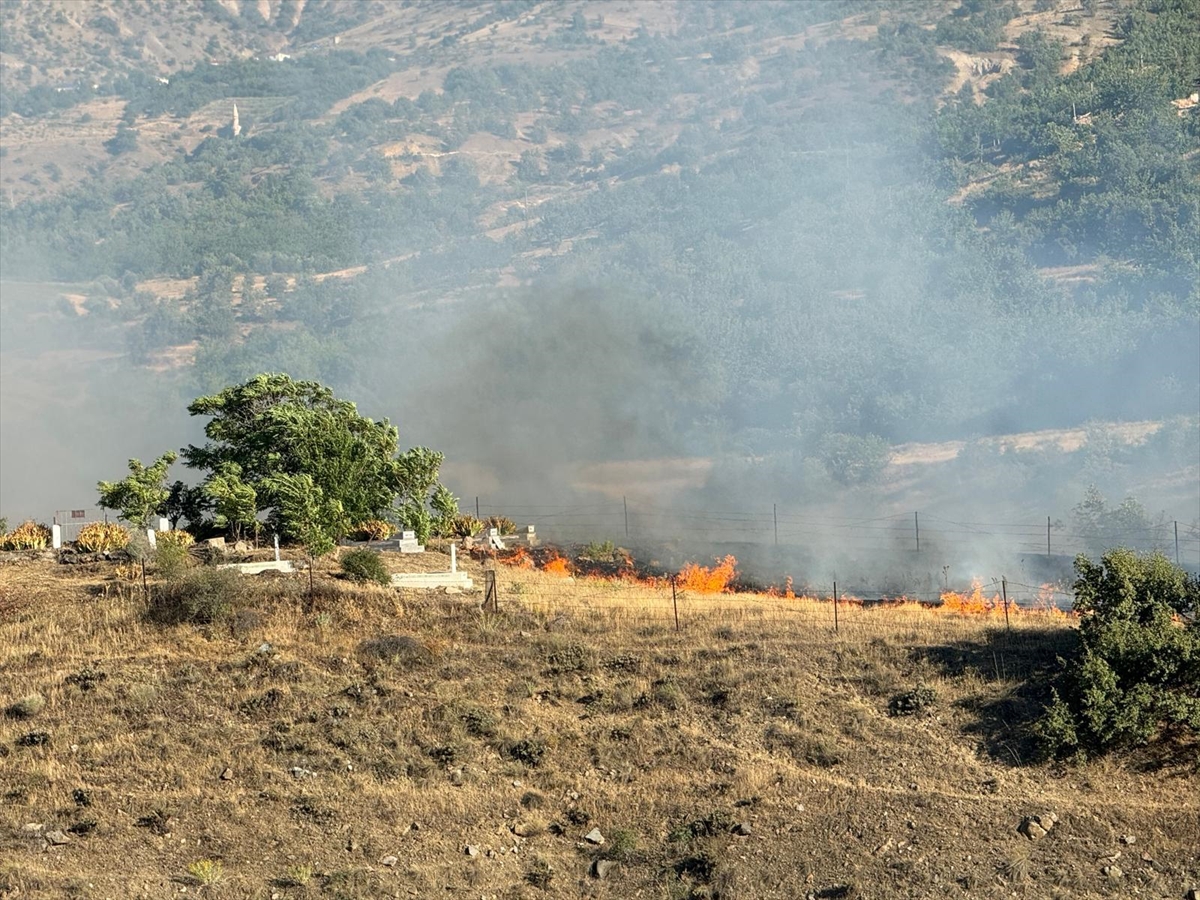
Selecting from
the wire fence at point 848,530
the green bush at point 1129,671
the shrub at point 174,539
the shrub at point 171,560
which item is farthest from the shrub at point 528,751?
the wire fence at point 848,530

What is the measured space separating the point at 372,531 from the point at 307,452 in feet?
11.9

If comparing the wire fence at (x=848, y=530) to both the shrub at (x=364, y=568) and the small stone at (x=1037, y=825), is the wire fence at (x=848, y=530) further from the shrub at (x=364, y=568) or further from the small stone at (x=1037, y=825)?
the small stone at (x=1037, y=825)

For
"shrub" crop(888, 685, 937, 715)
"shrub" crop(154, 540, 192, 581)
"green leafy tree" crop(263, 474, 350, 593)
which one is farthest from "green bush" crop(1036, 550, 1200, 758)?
"green leafy tree" crop(263, 474, 350, 593)

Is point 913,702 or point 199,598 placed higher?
point 199,598

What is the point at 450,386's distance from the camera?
6481 inches

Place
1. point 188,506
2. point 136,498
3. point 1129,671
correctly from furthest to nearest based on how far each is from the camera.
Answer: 1. point 188,506
2. point 136,498
3. point 1129,671

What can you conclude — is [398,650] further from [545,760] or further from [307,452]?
[307,452]

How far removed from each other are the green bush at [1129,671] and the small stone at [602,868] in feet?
33.7

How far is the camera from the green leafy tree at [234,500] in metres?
56.1

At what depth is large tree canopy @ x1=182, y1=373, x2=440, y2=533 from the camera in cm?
5828

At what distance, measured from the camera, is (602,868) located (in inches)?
1361

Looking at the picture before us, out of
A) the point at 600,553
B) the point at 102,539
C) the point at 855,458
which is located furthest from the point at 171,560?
the point at 855,458

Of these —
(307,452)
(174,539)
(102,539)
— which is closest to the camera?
(174,539)

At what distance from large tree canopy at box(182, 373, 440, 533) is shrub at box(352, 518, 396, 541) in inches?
11.7
